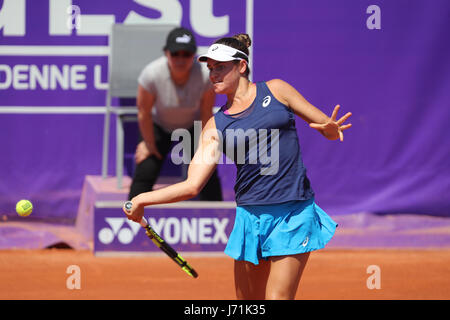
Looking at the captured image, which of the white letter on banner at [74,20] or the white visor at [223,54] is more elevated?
the white letter on banner at [74,20]

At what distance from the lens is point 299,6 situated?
266 inches

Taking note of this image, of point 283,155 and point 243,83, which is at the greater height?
point 243,83

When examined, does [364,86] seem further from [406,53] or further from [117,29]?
[117,29]

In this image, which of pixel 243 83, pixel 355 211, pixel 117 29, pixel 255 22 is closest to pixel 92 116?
pixel 117 29

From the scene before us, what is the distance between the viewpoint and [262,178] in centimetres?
312

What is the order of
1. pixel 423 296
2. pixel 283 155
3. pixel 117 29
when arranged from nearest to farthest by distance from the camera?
pixel 283 155
pixel 423 296
pixel 117 29

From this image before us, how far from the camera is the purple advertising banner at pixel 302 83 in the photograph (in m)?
6.70

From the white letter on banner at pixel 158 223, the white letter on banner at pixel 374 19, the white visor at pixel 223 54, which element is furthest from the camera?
the white letter on banner at pixel 374 19

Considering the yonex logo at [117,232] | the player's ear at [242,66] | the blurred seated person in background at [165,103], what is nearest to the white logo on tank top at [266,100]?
the player's ear at [242,66]

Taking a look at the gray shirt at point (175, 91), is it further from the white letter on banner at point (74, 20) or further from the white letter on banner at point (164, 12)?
the white letter on banner at point (74, 20)

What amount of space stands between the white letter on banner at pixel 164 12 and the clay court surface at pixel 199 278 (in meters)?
2.16

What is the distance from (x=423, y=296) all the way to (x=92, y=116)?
3.48 meters

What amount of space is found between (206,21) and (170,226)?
194 cm

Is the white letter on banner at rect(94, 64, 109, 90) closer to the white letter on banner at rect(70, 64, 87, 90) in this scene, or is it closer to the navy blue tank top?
the white letter on banner at rect(70, 64, 87, 90)
